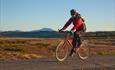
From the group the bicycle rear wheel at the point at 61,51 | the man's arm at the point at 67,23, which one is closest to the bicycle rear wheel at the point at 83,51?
the bicycle rear wheel at the point at 61,51

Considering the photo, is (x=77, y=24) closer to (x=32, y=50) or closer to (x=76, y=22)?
(x=76, y=22)

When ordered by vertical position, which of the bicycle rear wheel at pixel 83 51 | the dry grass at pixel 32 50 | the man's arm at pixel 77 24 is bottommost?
the dry grass at pixel 32 50

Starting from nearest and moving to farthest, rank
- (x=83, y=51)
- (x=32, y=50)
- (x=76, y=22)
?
(x=76, y=22), (x=83, y=51), (x=32, y=50)

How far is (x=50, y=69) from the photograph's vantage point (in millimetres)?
13109

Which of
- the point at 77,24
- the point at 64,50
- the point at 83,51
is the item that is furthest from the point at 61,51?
the point at 83,51

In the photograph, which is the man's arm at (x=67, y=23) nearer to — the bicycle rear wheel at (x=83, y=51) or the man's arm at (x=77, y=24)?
the man's arm at (x=77, y=24)

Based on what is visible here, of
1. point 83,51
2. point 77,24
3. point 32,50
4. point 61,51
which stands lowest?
point 32,50

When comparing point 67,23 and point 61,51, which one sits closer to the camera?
point 67,23

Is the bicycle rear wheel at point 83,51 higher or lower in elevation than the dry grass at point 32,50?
higher

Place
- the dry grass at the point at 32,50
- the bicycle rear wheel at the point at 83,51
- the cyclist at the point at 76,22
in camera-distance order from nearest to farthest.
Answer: the cyclist at the point at 76,22 → the bicycle rear wheel at the point at 83,51 → the dry grass at the point at 32,50

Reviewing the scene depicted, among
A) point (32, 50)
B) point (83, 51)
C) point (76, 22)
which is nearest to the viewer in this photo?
point (76, 22)

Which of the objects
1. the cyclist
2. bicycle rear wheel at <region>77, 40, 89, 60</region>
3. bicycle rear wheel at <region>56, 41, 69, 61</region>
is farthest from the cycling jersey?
bicycle rear wheel at <region>77, 40, 89, 60</region>

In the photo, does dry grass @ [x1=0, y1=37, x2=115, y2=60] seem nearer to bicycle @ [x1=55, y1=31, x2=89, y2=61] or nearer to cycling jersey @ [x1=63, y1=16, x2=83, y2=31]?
bicycle @ [x1=55, y1=31, x2=89, y2=61]

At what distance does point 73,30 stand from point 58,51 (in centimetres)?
104
